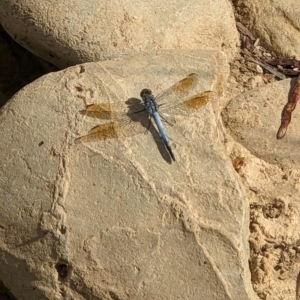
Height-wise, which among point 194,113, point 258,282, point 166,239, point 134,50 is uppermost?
point 134,50

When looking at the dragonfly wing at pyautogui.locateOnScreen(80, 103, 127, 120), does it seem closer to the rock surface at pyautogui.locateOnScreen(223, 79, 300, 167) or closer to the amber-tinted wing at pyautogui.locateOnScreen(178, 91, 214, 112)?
the amber-tinted wing at pyautogui.locateOnScreen(178, 91, 214, 112)

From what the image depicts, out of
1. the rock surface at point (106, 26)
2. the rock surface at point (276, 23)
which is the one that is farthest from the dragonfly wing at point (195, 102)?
the rock surface at point (276, 23)

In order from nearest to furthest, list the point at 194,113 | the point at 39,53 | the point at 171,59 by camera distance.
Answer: the point at 194,113 → the point at 171,59 → the point at 39,53

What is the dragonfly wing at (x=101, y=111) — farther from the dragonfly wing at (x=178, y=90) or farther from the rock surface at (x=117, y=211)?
the dragonfly wing at (x=178, y=90)

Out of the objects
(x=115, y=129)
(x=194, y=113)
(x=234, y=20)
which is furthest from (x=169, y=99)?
(x=234, y=20)

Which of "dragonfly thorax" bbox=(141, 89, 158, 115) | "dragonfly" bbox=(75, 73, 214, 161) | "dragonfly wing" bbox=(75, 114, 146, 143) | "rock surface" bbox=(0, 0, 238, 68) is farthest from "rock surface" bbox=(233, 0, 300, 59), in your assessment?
"dragonfly wing" bbox=(75, 114, 146, 143)

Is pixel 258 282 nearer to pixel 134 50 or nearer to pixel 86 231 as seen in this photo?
pixel 86 231

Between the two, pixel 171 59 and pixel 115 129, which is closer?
pixel 115 129

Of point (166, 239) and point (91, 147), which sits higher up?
point (91, 147)

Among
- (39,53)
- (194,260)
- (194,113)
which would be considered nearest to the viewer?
(194,260)
